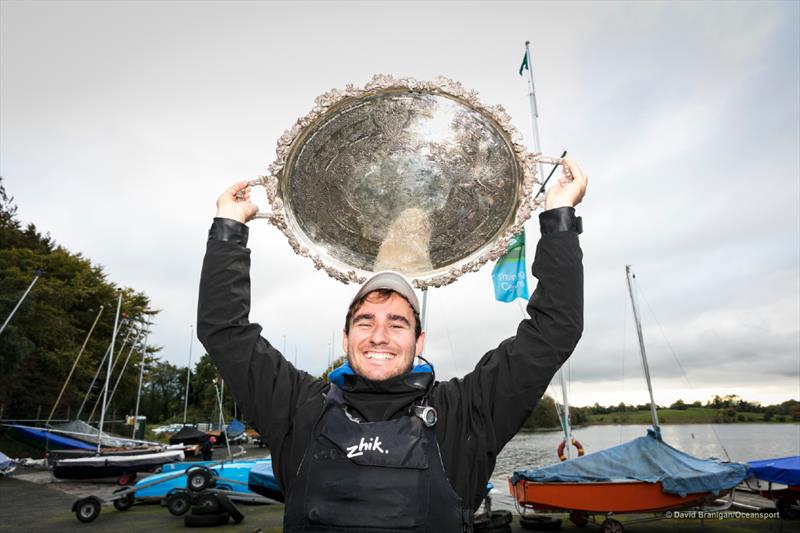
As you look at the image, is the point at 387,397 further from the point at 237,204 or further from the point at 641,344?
the point at 641,344

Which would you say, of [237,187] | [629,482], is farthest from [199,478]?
[237,187]

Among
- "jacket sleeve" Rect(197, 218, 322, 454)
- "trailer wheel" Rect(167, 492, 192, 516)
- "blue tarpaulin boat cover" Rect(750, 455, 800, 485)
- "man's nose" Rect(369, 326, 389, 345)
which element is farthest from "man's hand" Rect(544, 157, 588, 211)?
"trailer wheel" Rect(167, 492, 192, 516)

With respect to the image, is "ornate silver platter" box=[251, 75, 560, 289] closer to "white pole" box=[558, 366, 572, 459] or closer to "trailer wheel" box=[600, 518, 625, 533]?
"trailer wheel" box=[600, 518, 625, 533]

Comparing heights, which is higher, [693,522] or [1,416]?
[1,416]

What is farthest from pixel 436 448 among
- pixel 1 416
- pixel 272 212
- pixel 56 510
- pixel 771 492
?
pixel 1 416

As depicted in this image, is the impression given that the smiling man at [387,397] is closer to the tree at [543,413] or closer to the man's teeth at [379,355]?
the man's teeth at [379,355]

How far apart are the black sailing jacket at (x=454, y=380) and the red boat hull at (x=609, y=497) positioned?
1149 centimetres

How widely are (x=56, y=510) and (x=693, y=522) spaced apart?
58.8 feet

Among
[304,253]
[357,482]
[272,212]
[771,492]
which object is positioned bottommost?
[771,492]

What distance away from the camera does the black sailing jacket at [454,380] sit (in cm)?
233

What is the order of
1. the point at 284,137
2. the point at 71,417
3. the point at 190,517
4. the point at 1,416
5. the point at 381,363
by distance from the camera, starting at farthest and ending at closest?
the point at 71,417 < the point at 1,416 < the point at 190,517 < the point at 284,137 < the point at 381,363

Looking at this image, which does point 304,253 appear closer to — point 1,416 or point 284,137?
point 284,137

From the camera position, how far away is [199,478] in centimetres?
1367

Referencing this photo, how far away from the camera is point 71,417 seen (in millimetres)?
39000
